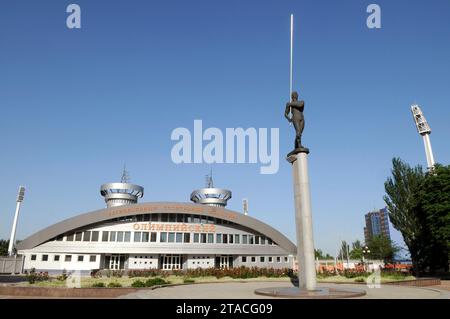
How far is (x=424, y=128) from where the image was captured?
59688mm

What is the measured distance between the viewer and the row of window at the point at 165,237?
151 feet

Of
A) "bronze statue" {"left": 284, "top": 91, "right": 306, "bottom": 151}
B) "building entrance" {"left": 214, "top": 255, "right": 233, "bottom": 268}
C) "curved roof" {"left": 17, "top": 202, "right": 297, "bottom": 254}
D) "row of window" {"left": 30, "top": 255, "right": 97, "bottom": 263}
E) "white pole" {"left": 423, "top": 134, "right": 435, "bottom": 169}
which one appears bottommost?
"building entrance" {"left": 214, "top": 255, "right": 233, "bottom": 268}

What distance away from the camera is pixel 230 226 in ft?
169

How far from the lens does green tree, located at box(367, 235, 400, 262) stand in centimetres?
6706

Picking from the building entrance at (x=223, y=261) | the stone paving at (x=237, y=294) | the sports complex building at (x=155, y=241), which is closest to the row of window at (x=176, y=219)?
the sports complex building at (x=155, y=241)

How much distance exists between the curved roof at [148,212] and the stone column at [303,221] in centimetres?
3321

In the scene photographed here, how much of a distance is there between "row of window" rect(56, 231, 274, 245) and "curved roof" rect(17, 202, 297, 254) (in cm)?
157

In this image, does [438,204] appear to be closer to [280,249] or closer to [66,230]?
[280,249]

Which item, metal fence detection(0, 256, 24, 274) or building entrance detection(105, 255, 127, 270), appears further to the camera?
building entrance detection(105, 255, 127, 270)

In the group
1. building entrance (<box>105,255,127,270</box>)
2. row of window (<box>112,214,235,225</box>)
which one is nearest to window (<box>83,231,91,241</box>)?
building entrance (<box>105,255,127,270</box>)

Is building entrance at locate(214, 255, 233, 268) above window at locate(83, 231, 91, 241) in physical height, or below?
below

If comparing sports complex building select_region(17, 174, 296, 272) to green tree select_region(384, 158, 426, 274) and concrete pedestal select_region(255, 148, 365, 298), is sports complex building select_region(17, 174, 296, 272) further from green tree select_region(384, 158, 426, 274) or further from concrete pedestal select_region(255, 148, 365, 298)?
concrete pedestal select_region(255, 148, 365, 298)

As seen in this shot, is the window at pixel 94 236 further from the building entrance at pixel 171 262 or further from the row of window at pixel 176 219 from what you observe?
the building entrance at pixel 171 262
